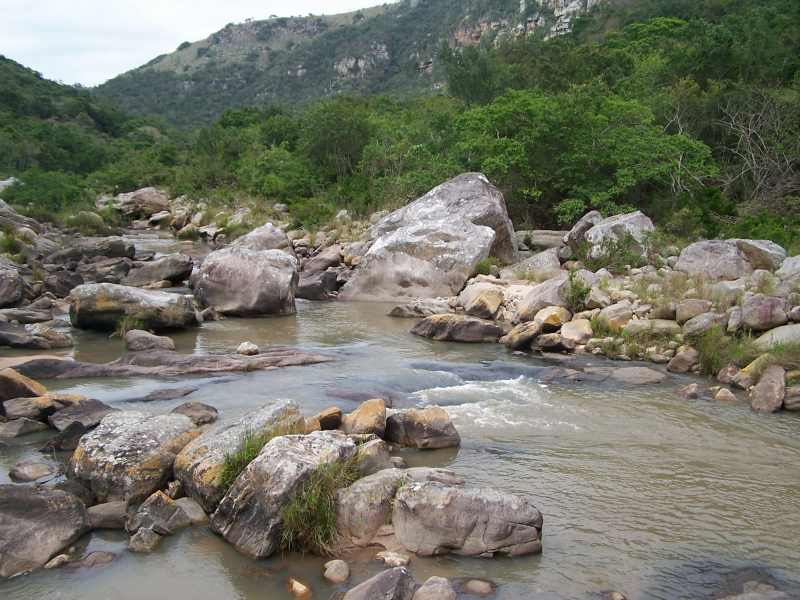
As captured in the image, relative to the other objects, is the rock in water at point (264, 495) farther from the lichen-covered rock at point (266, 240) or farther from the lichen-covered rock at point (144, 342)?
the lichen-covered rock at point (266, 240)

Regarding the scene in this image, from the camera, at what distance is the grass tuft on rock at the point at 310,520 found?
5.41 meters

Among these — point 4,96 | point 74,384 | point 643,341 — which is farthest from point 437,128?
point 4,96

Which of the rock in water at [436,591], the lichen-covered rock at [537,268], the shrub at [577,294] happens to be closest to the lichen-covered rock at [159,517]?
the rock in water at [436,591]

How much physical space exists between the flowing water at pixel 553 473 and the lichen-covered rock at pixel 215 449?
398mm

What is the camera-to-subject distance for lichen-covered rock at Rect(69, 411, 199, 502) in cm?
616

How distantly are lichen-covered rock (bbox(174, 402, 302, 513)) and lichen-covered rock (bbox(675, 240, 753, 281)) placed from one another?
32.7 feet

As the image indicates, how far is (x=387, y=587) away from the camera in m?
4.60

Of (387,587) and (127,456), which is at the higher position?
(127,456)

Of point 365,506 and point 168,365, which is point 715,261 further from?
point 365,506

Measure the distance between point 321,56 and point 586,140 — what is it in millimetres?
97423

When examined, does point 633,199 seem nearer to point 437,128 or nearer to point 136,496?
point 437,128

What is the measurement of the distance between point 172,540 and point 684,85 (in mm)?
24266

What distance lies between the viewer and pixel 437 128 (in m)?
27.0

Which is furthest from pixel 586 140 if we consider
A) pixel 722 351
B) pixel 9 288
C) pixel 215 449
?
pixel 215 449
